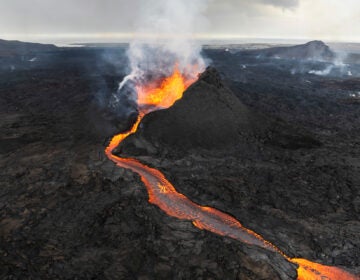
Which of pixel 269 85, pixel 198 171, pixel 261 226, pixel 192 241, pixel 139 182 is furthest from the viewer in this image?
pixel 269 85

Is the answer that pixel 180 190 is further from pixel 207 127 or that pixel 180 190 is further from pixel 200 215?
pixel 207 127

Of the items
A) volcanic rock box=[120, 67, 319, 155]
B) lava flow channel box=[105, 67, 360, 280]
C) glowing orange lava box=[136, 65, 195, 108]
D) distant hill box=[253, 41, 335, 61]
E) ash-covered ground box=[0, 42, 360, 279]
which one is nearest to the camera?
lava flow channel box=[105, 67, 360, 280]

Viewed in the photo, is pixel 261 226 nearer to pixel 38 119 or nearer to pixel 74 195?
pixel 74 195

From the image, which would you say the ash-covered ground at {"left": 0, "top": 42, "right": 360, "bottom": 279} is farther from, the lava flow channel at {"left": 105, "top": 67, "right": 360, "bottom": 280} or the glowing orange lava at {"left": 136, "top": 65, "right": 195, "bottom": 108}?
the glowing orange lava at {"left": 136, "top": 65, "right": 195, "bottom": 108}

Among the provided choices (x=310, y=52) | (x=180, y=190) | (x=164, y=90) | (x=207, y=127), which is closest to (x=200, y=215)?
(x=180, y=190)

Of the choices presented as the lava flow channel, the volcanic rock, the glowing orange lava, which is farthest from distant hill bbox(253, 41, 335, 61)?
the lava flow channel

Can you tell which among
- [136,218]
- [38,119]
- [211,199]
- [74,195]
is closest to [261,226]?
[211,199]
